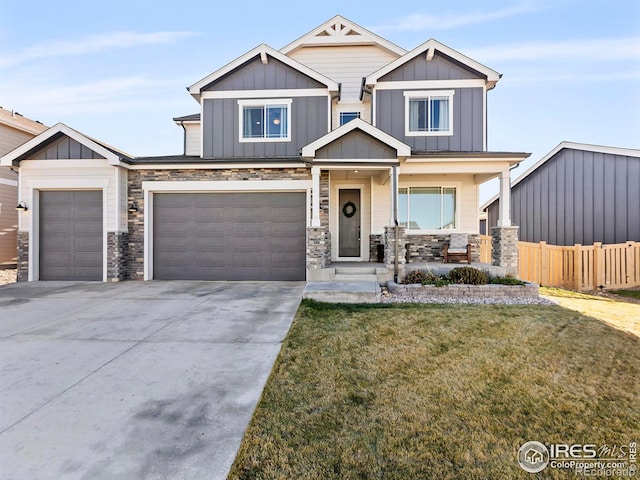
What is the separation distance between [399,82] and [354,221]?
505cm

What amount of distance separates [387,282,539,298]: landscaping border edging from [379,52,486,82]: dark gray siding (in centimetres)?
739

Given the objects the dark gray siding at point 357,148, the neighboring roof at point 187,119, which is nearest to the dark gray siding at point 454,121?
the dark gray siding at point 357,148

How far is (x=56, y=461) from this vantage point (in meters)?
2.32

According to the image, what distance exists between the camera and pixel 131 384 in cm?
344

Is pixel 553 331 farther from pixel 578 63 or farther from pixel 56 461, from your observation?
pixel 578 63

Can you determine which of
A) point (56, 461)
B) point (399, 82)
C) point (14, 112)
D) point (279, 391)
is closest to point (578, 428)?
point (279, 391)

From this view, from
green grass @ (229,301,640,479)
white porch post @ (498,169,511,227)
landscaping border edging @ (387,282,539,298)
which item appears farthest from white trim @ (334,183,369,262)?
green grass @ (229,301,640,479)

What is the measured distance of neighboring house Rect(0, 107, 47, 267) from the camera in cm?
1373

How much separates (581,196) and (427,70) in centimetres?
829

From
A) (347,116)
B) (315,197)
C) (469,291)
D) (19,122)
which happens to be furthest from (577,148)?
(19,122)

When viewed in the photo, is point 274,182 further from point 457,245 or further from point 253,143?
point 457,245

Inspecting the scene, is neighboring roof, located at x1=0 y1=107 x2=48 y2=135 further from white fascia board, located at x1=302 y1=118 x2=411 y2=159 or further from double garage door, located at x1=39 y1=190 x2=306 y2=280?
white fascia board, located at x1=302 y1=118 x2=411 y2=159

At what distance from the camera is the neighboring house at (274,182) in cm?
957

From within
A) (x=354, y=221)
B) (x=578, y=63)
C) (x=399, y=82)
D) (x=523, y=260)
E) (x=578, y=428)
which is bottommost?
(x=578, y=428)
